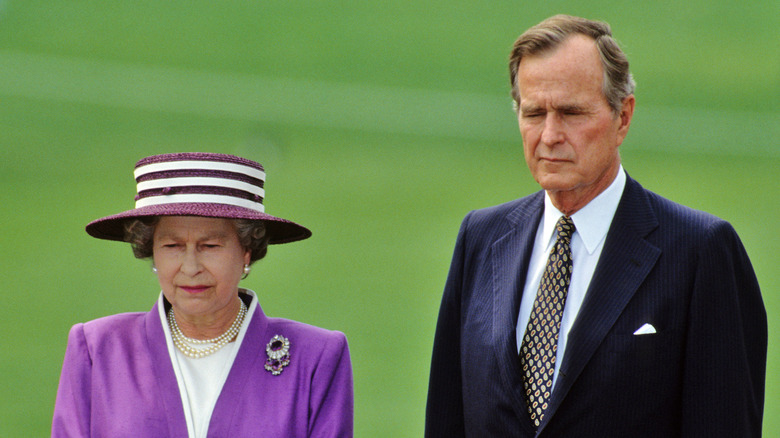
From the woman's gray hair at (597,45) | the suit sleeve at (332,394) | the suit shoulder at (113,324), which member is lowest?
the suit sleeve at (332,394)

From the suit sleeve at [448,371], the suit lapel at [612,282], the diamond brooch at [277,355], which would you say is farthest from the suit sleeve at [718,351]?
the diamond brooch at [277,355]

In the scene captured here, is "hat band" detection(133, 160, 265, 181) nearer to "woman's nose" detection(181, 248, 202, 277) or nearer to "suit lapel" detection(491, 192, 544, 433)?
"woman's nose" detection(181, 248, 202, 277)

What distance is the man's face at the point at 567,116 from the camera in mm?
2658

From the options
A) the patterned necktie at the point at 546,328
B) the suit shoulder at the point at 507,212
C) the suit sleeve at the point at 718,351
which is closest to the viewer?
the suit sleeve at the point at 718,351

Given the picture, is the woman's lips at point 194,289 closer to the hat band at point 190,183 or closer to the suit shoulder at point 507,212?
the hat band at point 190,183

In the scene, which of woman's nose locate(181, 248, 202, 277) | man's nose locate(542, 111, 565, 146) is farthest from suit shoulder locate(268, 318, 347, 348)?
man's nose locate(542, 111, 565, 146)

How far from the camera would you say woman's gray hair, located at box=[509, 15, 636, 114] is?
8.79 feet

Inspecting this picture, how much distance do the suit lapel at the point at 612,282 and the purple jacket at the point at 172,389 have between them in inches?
21.3

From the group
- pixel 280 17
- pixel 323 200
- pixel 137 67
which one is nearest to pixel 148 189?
pixel 323 200

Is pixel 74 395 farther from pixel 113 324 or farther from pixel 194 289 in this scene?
pixel 194 289

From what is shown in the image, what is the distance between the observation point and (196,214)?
8.92 ft

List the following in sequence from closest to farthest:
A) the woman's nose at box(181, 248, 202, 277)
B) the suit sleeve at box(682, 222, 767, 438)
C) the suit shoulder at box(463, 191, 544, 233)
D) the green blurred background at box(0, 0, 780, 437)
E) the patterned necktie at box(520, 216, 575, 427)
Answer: the suit sleeve at box(682, 222, 767, 438) → the patterned necktie at box(520, 216, 575, 427) → the woman's nose at box(181, 248, 202, 277) → the suit shoulder at box(463, 191, 544, 233) → the green blurred background at box(0, 0, 780, 437)

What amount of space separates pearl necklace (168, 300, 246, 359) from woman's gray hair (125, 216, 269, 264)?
180 millimetres

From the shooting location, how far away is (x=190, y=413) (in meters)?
2.73
